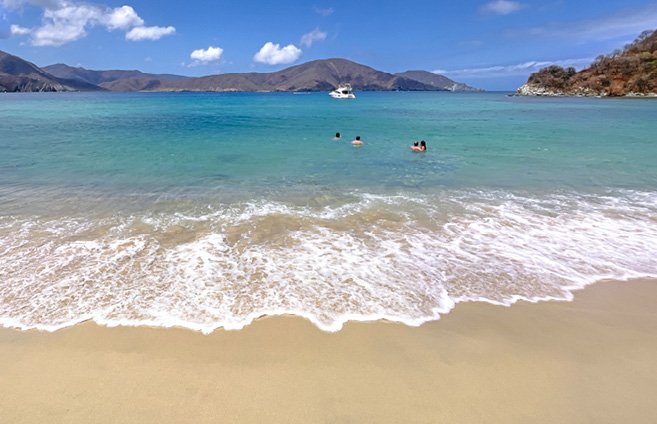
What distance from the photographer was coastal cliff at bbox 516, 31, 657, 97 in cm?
9312

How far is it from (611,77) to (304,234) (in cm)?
12998

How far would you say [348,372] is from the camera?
4676 millimetres

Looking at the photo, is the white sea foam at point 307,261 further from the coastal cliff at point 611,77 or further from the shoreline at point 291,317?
the coastal cliff at point 611,77

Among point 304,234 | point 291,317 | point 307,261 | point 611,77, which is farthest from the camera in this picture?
point 611,77

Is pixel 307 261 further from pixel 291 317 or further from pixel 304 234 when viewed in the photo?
pixel 291 317

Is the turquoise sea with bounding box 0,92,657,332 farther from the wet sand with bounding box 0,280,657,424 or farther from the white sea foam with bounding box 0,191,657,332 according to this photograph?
the wet sand with bounding box 0,280,657,424

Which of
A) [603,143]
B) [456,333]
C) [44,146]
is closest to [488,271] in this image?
[456,333]

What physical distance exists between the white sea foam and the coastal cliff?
4536 inches

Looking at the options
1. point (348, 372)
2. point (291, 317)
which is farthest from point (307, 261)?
point (348, 372)

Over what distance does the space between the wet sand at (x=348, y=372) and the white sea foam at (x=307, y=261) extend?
43cm

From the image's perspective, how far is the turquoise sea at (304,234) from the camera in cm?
624

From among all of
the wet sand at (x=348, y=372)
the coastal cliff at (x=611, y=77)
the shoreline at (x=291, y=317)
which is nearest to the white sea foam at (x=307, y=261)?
the shoreline at (x=291, y=317)

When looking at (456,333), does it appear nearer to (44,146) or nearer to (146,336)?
(146,336)

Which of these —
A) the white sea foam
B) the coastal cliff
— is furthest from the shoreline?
the coastal cliff
